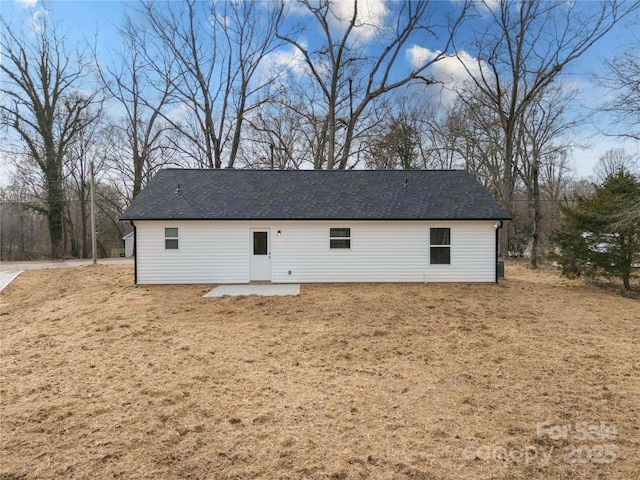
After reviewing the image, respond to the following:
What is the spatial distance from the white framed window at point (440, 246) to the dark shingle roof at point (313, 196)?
57cm

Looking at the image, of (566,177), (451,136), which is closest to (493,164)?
(451,136)

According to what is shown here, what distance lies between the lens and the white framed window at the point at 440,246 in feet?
36.6

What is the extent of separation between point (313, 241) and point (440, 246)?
171 inches

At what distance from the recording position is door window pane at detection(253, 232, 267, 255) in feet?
36.7

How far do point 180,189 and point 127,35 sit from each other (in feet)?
53.3

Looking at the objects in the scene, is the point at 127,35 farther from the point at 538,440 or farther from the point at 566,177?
the point at 566,177

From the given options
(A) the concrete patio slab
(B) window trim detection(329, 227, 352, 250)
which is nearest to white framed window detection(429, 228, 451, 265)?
(B) window trim detection(329, 227, 352, 250)

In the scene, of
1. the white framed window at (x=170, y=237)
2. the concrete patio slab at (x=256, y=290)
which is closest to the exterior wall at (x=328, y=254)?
the white framed window at (x=170, y=237)

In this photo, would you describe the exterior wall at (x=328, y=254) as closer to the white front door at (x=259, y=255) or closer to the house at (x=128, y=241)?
the white front door at (x=259, y=255)

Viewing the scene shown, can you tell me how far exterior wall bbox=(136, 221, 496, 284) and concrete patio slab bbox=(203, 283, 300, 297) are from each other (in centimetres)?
60

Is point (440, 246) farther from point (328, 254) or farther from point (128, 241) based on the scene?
point (128, 241)

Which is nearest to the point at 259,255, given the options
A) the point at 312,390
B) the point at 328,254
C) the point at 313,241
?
the point at 313,241

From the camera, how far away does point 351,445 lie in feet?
9.45

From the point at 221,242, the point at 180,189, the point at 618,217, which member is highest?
the point at 180,189
